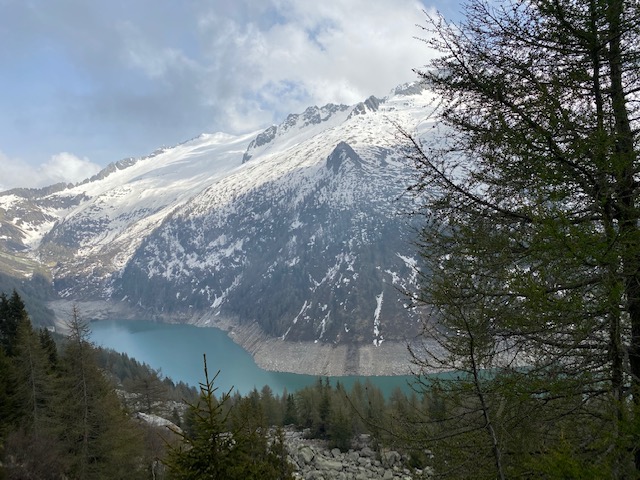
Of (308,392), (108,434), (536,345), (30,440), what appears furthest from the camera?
(308,392)

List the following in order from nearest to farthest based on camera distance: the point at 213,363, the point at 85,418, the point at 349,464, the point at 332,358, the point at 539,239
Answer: the point at 539,239
the point at 85,418
the point at 349,464
the point at 213,363
the point at 332,358

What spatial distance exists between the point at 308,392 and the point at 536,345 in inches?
2308

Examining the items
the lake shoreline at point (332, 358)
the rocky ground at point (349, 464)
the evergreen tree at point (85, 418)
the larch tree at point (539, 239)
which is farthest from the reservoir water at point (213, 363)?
the larch tree at point (539, 239)

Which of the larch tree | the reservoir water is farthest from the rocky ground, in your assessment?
the reservoir water

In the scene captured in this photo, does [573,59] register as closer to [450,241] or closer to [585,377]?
[450,241]

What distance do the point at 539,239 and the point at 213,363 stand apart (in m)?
152

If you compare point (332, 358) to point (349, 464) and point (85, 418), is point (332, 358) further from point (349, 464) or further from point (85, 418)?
point (85, 418)

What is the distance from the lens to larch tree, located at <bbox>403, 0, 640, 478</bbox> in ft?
12.1

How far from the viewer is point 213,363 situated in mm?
143375

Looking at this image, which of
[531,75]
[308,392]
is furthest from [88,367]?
[308,392]

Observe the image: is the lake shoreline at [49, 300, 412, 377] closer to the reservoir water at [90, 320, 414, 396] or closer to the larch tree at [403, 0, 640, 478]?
the reservoir water at [90, 320, 414, 396]

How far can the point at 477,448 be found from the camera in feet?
14.7

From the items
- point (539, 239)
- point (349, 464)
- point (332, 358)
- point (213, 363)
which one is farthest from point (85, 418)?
point (332, 358)

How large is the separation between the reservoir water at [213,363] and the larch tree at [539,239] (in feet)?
331
